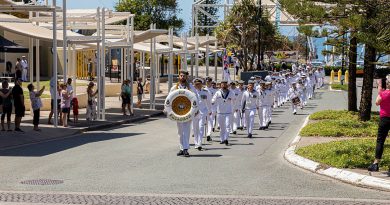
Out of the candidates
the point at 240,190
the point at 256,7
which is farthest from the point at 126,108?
the point at 256,7

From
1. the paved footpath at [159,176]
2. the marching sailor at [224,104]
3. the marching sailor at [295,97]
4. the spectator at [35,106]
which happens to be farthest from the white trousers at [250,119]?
the marching sailor at [295,97]

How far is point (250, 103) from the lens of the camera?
72.8 ft

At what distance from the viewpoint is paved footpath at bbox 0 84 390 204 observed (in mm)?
11062

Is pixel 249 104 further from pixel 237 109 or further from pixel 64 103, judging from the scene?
pixel 64 103

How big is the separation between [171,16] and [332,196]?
69.5 meters

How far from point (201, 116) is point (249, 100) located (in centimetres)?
428

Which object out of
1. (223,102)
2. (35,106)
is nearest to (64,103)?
(35,106)

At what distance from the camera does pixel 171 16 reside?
79.9 meters

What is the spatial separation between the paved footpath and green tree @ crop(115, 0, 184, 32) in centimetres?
5881

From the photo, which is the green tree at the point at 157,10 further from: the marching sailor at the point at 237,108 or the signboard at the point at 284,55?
the marching sailor at the point at 237,108

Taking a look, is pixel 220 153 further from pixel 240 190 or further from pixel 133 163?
pixel 240 190

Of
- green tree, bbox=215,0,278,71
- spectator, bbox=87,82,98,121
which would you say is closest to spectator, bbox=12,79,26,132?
spectator, bbox=87,82,98,121

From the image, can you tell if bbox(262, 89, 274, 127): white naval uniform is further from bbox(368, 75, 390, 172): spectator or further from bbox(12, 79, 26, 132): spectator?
bbox(368, 75, 390, 172): spectator

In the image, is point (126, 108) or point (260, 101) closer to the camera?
point (260, 101)
